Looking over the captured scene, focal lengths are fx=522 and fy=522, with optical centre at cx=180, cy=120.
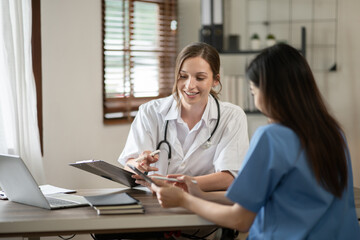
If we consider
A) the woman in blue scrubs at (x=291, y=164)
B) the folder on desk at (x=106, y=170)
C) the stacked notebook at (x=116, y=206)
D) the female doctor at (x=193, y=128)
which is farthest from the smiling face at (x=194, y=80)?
the woman in blue scrubs at (x=291, y=164)

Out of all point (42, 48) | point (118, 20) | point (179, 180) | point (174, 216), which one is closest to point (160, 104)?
point (179, 180)

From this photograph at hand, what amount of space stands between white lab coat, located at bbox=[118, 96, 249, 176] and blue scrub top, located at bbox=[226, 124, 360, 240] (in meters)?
0.77

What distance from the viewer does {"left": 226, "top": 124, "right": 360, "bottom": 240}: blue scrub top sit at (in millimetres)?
1477

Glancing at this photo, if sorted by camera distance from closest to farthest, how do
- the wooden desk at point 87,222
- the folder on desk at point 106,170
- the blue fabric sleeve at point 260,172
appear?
1. the blue fabric sleeve at point 260,172
2. the wooden desk at point 87,222
3. the folder on desk at point 106,170

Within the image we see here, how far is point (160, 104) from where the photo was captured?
248 centimetres

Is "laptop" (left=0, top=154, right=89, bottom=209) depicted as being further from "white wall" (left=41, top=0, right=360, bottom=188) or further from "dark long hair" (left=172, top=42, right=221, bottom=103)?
"white wall" (left=41, top=0, right=360, bottom=188)

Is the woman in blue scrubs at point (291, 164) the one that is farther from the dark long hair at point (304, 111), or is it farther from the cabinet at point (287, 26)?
the cabinet at point (287, 26)

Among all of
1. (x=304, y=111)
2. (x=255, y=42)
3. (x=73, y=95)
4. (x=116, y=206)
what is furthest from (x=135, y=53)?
(x=304, y=111)

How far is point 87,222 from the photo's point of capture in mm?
1737

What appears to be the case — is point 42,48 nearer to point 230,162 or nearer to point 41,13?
point 41,13

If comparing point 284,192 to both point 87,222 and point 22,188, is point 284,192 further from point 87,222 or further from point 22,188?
point 22,188

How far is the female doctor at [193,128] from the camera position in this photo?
7.65 feet

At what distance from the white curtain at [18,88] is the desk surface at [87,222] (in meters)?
1.07

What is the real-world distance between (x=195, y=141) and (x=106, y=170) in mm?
463
